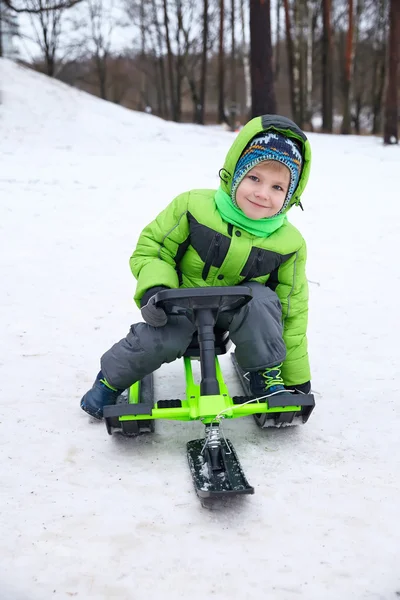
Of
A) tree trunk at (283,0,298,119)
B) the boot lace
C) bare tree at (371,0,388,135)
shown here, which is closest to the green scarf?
the boot lace

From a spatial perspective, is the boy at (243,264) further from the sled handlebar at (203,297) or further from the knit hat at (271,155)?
the sled handlebar at (203,297)

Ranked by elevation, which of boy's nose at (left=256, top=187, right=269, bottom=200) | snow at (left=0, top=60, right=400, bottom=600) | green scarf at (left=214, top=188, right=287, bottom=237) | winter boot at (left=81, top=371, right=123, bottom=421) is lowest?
snow at (left=0, top=60, right=400, bottom=600)

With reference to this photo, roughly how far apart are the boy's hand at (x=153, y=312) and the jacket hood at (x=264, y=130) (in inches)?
22.8

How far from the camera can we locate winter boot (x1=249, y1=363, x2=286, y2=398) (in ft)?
7.74

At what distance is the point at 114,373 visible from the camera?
230 centimetres

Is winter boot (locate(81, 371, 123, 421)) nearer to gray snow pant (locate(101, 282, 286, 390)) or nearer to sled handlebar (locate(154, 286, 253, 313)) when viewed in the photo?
gray snow pant (locate(101, 282, 286, 390))

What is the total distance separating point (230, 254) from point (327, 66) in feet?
53.2

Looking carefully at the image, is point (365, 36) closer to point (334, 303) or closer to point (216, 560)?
point (334, 303)

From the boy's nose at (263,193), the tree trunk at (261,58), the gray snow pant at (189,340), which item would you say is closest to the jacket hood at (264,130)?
the boy's nose at (263,193)

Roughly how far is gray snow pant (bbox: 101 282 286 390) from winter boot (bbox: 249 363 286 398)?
0.09 meters

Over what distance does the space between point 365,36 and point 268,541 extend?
1020 inches

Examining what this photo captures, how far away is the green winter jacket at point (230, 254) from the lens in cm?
231

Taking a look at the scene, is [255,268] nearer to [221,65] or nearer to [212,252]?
[212,252]

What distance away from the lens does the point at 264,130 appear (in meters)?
2.26
